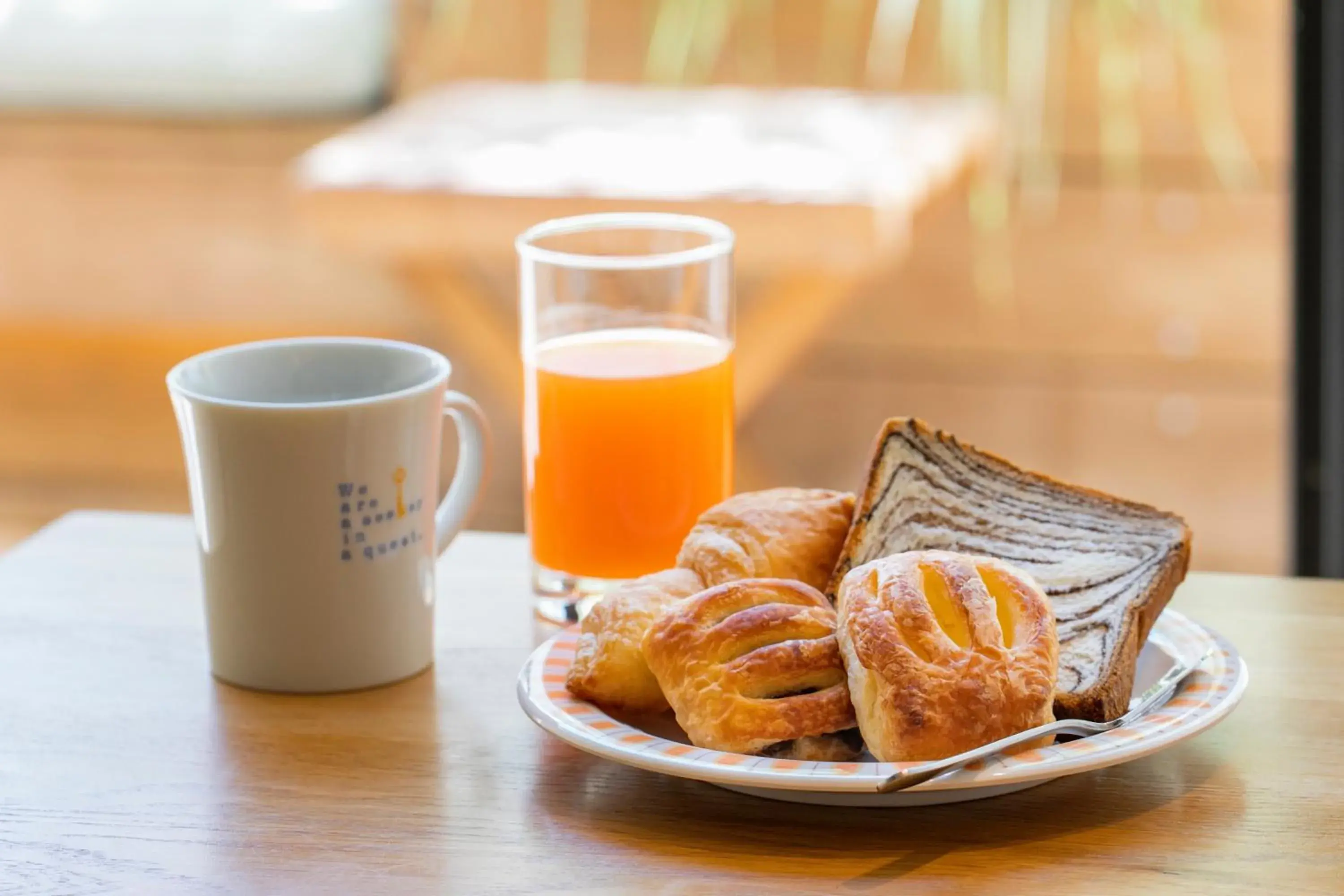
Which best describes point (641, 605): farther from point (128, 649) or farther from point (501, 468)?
point (501, 468)

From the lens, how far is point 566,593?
885 millimetres

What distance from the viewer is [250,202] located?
247cm

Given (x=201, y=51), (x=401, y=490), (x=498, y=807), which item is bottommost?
(x=498, y=807)

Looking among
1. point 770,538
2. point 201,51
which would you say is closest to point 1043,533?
point 770,538

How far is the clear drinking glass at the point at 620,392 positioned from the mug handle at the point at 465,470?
4cm

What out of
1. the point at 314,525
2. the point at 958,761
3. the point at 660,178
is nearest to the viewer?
the point at 958,761

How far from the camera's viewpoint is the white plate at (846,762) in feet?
1.92

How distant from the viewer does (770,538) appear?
767 mm

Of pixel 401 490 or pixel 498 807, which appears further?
pixel 401 490

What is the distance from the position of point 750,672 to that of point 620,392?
264 millimetres

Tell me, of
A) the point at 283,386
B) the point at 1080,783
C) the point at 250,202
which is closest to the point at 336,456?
the point at 283,386

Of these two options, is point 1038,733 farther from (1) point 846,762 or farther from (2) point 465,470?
(2) point 465,470

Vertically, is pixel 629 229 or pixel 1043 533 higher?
pixel 629 229

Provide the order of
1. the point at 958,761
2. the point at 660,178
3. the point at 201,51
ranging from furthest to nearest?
the point at 201,51 → the point at 660,178 → the point at 958,761
